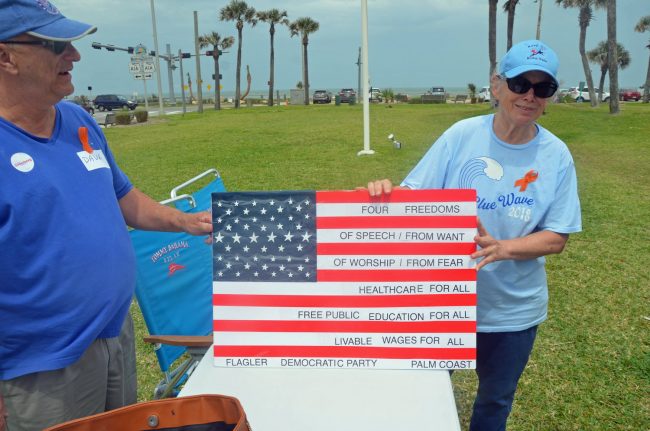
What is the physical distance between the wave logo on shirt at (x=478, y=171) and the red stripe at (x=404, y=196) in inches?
9.4

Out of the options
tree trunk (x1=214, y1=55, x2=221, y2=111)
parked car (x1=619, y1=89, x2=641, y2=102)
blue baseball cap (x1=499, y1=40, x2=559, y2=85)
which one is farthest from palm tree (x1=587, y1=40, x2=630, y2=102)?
blue baseball cap (x1=499, y1=40, x2=559, y2=85)

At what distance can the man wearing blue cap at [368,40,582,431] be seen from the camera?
2.03 meters

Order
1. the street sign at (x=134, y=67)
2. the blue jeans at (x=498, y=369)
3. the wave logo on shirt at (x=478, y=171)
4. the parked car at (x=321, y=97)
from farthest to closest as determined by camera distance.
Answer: the parked car at (x=321, y=97) < the street sign at (x=134, y=67) < the blue jeans at (x=498, y=369) < the wave logo on shirt at (x=478, y=171)

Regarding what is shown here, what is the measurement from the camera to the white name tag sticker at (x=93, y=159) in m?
1.89

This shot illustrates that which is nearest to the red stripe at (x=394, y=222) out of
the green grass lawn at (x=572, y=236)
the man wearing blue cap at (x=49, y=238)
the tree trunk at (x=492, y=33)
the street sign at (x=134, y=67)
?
the man wearing blue cap at (x=49, y=238)

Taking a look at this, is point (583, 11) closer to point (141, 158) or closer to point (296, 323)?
point (141, 158)

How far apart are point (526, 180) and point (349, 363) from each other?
105 centimetres

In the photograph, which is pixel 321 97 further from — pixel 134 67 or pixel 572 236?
pixel 572 236

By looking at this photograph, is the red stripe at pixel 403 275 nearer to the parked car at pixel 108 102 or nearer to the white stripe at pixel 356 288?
the white stripe at pixel 356 288

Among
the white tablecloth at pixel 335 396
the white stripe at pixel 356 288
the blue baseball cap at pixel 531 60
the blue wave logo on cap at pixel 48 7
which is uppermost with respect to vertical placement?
the blue wave logo on cap at pixel 48 7

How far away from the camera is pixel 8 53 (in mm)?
1686

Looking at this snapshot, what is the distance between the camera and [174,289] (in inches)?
119

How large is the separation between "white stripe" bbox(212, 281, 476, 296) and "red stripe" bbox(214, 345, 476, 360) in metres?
0.23

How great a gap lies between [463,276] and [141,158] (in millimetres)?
13954
